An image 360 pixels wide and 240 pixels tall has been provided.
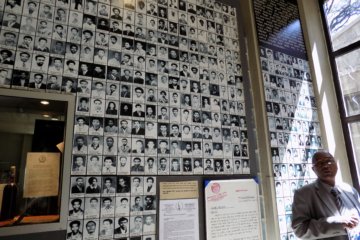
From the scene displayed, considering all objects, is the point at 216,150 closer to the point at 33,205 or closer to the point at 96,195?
the point at 96,195

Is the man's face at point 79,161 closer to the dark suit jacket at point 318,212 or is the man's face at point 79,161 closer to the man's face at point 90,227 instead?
the man's face at point 90,227

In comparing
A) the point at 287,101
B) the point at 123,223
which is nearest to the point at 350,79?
the point at 287,101

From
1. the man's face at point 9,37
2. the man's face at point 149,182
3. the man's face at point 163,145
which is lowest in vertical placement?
the man's face at point 149,182

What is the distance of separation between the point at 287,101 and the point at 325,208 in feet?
2.62

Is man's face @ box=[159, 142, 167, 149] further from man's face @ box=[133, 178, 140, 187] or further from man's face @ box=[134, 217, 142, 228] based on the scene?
man's face @ box=[134, 217, 142, 228]

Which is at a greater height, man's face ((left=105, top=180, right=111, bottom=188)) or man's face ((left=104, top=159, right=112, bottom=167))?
man's face ((left=104, top=159, right=112, bottom=167))

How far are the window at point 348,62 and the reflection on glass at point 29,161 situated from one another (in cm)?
196

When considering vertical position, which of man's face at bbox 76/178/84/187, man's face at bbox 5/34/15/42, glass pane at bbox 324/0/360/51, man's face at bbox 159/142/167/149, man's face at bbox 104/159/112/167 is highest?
glass pane at bbox 324/0/360/51

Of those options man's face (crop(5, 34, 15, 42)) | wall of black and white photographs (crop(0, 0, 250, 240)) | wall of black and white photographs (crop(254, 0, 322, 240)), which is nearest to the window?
wall of black and white photographs (crop(254, 0, 322, 240))

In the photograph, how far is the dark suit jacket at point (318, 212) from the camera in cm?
116

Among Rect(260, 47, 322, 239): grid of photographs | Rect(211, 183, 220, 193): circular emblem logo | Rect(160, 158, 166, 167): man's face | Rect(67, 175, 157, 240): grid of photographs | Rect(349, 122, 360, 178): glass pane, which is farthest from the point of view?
Rect(349, 122, 360, 178): glass pane

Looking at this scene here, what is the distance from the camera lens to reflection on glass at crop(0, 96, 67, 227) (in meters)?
0.98

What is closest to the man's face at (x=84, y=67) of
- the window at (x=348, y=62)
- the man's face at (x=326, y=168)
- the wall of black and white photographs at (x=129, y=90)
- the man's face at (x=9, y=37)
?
the wall of black and white photographs at (x=129, y=90)

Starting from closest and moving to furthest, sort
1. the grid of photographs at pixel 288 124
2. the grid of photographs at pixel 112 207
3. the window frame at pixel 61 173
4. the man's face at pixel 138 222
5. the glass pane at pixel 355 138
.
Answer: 1. the window frame at pixel 61 173
2. the grid of photographs at pixel 112 207
3. the man's face at pixel 138 222
4. the grid of photographs at pixel 288 124
5. the glass pane at pixel 355 138
